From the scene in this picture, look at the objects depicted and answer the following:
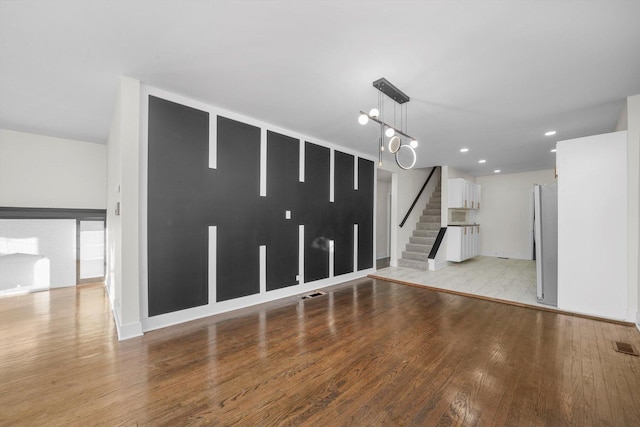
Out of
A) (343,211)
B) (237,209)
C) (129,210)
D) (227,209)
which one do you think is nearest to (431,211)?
(343,211)

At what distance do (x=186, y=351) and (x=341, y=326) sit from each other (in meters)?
1.72

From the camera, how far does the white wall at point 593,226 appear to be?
3328mm

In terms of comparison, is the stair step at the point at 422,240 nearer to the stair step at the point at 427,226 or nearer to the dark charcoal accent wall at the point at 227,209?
the stair step at the point at 427,226

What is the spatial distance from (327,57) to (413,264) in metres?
5.77

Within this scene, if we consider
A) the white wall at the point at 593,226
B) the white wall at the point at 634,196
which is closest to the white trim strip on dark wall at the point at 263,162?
the white wall at the point at 593,226

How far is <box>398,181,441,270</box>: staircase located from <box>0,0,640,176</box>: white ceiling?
153 inches

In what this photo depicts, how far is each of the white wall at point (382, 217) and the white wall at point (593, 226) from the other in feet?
16.2

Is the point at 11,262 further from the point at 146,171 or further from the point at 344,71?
the point at 344,71

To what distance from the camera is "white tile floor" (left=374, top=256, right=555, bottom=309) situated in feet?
14.9

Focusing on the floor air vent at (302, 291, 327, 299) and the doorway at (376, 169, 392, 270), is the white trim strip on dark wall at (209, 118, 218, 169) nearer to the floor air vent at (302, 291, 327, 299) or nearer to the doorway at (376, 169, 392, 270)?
the floor air vent at (302, 291, 327, 299)

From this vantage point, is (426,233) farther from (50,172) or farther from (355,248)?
(50,172)

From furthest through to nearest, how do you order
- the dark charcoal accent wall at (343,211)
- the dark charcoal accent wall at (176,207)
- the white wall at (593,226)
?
1. the dark charcoal accent wall at (343,211)
2. the white wall at (593,226)
3. the dark charcoal accent wall at (176,207)

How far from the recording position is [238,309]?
145 inches

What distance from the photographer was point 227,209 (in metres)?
3.65
